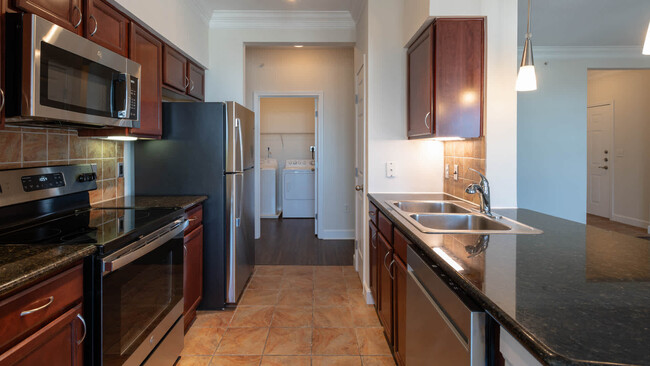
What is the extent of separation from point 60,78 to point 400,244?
5.49ft

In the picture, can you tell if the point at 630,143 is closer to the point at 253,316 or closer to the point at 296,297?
the point at 296,297

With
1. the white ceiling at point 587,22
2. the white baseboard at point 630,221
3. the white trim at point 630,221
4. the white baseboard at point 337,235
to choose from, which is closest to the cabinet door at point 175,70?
the white baseboard at point 337,235

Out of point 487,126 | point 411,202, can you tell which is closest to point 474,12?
point 487,126

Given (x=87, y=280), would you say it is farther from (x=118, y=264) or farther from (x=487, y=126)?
(x=487, y=126)

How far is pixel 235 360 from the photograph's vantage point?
7.19 ft

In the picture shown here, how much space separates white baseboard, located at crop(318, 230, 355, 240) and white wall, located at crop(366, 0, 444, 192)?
2308 mm

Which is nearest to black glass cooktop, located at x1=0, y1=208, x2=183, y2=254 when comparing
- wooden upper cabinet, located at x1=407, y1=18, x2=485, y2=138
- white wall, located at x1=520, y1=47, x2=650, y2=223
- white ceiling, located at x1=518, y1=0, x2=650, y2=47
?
wooden upper cabinet, located at x1=407, y1=18, x2=485, y2=138

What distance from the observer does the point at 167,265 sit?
200 cm

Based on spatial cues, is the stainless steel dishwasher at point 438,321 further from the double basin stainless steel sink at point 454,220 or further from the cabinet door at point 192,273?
the cabinet door at point 192,273

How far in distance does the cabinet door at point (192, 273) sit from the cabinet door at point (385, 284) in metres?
1.27

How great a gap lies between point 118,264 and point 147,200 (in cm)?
116

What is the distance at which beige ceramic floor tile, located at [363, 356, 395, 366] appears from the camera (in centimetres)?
214

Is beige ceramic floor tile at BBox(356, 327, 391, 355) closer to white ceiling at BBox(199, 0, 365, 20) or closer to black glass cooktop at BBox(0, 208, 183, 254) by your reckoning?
black glass cooktop at BBox(0, 208, 183, 254)

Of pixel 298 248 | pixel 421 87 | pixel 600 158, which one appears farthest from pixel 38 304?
pixel 600 158
